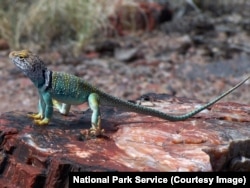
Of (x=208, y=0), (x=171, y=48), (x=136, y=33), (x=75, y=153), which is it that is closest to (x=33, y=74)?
(x=75, y=153)

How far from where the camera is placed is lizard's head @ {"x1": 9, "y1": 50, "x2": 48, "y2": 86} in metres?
3.19

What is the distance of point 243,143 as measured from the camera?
3.08 m

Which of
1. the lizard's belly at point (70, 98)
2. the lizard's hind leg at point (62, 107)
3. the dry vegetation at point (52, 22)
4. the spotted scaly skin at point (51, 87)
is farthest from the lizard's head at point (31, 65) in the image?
the dry vegetation at point (52, 22)

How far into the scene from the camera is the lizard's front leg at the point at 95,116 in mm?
3066

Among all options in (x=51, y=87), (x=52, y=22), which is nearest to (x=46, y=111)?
(x=51, y=87)

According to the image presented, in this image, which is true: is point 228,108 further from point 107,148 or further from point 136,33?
point 136,33

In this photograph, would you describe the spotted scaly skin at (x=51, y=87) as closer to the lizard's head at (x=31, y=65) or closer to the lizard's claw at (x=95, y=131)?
the lizard's head at (x=31, y=65)

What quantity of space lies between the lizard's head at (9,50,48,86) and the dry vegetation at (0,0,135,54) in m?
4.32

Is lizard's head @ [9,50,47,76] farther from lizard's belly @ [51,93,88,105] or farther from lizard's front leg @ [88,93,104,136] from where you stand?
lizard's front leg @ [88,93,104,136]

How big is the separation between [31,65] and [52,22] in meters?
4.69

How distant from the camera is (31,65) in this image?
3.19 meters

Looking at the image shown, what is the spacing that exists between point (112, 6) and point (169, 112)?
16.0 feet

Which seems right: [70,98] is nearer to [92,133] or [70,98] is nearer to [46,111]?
[46,111]

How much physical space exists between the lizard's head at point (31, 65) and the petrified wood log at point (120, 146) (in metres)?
A: 0.23
